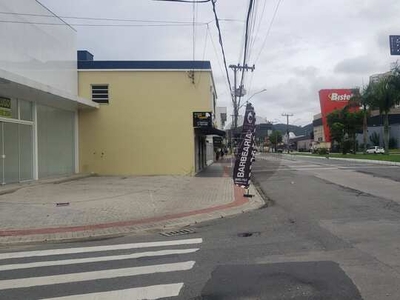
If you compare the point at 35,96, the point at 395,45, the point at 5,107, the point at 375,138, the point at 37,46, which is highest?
the point at 37,46

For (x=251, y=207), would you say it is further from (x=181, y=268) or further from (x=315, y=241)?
(x=181, y=268)

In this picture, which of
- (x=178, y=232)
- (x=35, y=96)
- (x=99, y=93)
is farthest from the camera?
(x=99, y=93)

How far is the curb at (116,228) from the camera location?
984cm

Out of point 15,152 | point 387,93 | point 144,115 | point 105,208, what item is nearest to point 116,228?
point 105,208

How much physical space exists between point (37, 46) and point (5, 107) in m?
3.61

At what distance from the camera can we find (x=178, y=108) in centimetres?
2683

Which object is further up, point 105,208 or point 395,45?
point 395,45

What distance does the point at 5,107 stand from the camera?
18734 millimetres

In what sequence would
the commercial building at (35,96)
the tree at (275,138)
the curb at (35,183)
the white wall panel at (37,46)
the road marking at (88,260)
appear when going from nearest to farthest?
the road marking at (88,260), the curb at (35,183), the white wall panel at (37,46), the commercial building at (35,96), the tree at (275,138)

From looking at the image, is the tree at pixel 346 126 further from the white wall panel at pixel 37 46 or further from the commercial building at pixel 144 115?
the white wall panel at pixel 37 46

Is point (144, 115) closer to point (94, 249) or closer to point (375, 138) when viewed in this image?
point (94, 249)

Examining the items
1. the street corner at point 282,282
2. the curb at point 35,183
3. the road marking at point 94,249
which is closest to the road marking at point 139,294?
the street corner at point 282,282

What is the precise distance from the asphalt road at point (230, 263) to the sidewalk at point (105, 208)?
971 mm

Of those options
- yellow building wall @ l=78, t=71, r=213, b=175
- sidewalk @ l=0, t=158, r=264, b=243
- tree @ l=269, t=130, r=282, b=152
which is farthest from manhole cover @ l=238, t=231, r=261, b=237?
tree @ l=269, t=130, r=282, b=152
